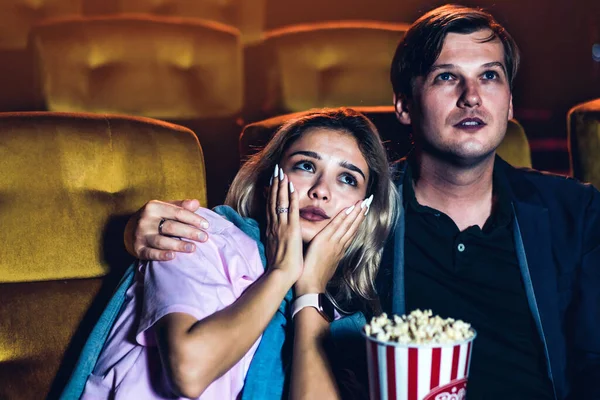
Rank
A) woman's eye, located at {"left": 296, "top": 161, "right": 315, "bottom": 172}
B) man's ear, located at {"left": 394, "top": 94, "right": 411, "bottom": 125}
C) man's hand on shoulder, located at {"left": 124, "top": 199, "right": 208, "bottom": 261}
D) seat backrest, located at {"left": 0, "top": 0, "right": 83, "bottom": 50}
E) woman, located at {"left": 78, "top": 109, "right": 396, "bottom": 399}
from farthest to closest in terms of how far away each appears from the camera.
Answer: seat backrest, located at {"left": 0, "top": 0, "right": 83, "bottom": 50} < man's ear, located at {"left": 394, "top": 94, "right": 411, "bottom": 125} < woman's eye, located at {"left": 296, "top": 161, "right": 315, "bottom": 172} < man's hand on shoulder, located at {"left": 124, "top": 199, "right": 208, "bottom": 261} < woman, located at {"left": 78, "top": 109, "right": 396, "bottom": 399}

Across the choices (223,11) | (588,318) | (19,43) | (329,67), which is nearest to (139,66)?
(329,67)

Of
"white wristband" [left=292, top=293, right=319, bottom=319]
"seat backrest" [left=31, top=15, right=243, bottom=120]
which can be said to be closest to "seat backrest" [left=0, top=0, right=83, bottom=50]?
"seat backrest" [left=31, top=15, right=243, bottom=120]

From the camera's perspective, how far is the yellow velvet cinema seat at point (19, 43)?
349cm

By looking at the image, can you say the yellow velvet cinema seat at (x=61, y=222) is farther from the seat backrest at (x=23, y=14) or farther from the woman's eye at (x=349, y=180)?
the seat backrest at (x=23, y=14)

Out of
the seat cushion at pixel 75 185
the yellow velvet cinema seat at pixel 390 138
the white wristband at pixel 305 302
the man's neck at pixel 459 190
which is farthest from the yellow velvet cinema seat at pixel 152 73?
the white wristband at pixel 305 302

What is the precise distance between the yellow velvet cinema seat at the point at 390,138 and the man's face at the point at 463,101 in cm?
19

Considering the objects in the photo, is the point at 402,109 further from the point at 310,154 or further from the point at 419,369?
the point at 419,369

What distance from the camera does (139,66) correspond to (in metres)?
2.82

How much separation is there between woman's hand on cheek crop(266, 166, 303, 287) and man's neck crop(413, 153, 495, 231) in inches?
16.6

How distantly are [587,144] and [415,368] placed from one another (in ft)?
4.24

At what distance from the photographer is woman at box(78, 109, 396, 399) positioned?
4.05 feet

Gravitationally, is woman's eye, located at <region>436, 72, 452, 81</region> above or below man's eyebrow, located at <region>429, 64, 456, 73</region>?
below

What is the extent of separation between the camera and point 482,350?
1.62 meters

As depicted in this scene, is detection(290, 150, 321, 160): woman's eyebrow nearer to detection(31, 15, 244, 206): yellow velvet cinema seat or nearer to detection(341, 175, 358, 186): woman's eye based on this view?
detection(341, 175, 358, 186): woman's eye
